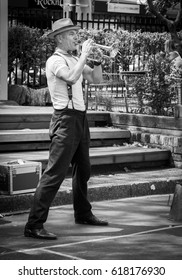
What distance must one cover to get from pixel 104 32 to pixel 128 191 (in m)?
6.50

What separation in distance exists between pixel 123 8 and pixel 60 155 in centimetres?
1389

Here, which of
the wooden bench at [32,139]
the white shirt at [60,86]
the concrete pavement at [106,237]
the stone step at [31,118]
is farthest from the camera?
the stone step at [31,118]

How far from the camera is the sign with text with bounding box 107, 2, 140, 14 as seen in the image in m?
21.2

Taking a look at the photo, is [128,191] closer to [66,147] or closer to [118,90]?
[66,147]

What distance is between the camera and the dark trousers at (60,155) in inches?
317

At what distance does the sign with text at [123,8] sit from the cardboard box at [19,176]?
1195 cm

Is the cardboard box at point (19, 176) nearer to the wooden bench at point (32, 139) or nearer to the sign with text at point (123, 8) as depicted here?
the wooden bench at point (32, 139)

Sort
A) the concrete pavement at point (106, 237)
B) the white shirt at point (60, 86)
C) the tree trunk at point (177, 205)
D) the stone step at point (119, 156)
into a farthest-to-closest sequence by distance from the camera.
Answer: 1. the stone step at point (119, 156)
2. the tree trunk at point (177, 205)
3. the white shirt at point (60, 86)
4. the concrete pavement at point (106, 237)

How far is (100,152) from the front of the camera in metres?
11.9

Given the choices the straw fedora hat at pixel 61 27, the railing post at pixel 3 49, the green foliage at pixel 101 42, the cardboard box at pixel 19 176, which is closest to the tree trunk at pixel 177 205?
the cardboard box at pixel 19 176

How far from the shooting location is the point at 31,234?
812 centimetres

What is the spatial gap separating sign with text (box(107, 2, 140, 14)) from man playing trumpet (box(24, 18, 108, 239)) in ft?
42.5

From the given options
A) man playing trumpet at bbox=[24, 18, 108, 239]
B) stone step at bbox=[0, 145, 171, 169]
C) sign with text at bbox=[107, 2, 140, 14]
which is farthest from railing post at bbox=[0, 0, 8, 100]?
man playing trumpet at bbox=[24, 18, 108, 239]
